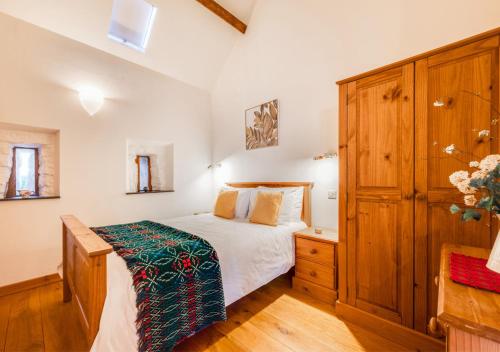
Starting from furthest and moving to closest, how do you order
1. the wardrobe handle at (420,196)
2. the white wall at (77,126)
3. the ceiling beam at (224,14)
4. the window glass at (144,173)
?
the window glass at (144,173), the ceiling beam at (224,14), the white wall at (77,126), the wardrobe handle at (420,196)

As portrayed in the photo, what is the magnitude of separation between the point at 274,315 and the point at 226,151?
2667 mm

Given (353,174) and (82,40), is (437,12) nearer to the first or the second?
(353,174)

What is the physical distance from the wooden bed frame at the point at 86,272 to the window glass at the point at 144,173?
1.47m

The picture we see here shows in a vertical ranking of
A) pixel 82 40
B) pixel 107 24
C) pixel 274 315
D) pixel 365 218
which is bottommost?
pixel 274 315

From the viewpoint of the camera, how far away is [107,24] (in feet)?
9.27

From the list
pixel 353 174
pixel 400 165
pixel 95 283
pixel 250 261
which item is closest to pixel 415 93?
pixel 400 165

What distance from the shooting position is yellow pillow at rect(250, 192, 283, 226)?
8.06 ft

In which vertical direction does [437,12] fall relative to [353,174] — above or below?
above

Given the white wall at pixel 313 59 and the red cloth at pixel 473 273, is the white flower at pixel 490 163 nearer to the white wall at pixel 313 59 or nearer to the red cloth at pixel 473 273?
the red cloth at pixel 473 273

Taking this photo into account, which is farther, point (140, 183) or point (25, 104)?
point (140, 183)

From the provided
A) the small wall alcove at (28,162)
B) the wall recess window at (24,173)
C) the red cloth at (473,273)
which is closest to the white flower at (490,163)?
the red cloth at (473,273)

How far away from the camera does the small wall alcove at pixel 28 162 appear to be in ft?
8.28

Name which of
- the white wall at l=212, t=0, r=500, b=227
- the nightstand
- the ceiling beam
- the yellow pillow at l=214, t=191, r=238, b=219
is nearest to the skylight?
the ceiling beam

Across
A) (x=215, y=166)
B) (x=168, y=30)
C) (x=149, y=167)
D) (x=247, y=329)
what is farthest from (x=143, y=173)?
(x=247, y=329)
